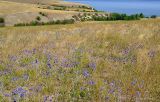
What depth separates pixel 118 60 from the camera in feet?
30.3

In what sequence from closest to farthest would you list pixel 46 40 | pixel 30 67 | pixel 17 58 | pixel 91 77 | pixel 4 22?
pixel 91 77 < pixel 30 67 < pixel 17 58 < pixel 46 40 < pixel 4 22

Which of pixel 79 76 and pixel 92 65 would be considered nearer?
pixel 79 76

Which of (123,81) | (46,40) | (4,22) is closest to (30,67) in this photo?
(123,81)

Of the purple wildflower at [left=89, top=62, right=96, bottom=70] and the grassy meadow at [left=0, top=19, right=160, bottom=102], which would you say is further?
the purple wildflower at [left=89, top=62, right=96, bottom=70]

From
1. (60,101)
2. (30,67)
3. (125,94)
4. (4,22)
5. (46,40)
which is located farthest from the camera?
(4,22)

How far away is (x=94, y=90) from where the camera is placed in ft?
20.2

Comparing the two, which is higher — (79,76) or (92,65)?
(79,76)

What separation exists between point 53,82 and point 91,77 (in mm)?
853

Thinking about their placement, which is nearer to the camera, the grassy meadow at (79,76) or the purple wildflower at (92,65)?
the grassy meadow at (79,76)

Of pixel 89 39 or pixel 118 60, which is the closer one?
pixel 118 60

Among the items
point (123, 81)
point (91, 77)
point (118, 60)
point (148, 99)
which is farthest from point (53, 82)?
point (118, 60)

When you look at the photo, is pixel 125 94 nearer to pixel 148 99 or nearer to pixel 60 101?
pixel 148 99

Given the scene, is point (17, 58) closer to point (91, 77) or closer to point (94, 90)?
point (91, 77)

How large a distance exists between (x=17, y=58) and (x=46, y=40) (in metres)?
4.13
